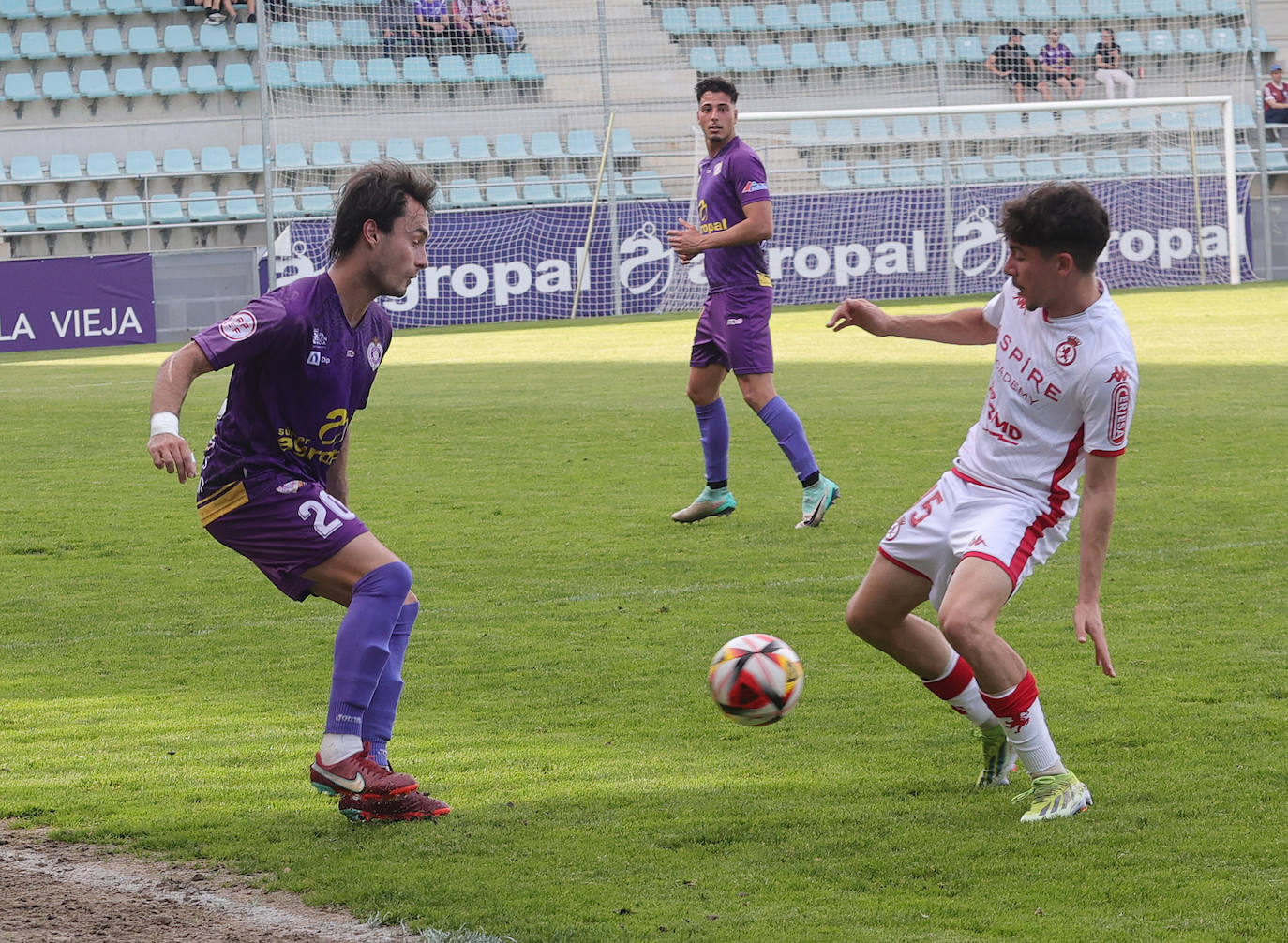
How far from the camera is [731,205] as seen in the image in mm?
8695

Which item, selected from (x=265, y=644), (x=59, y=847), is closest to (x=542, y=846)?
(x=59, y=847)

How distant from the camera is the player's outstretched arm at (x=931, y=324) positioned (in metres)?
4.36

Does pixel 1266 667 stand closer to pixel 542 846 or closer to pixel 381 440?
pixel 542 846

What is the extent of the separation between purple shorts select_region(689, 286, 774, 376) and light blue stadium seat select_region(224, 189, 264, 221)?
18809 millimetres

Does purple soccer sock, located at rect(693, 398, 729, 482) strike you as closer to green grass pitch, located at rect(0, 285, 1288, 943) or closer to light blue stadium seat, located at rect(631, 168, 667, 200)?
green grass pitch, located at rect(0, 285, 1288, 943)

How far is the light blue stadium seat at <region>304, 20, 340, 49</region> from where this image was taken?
27.8m

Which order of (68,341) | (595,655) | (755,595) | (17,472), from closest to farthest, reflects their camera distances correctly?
(595,655)
(755,595)
(17,472)
(68,341)

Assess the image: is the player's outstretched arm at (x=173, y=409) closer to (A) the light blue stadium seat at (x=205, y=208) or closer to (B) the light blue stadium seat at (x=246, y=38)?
(A) the light blue stadium seat at (x=205, y=208)

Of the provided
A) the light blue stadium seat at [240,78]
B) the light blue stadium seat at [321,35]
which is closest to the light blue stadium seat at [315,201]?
the light blue stadium seat at [240,78]

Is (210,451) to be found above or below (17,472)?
above

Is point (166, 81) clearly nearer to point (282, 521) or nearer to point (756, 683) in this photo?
point (282, 521)

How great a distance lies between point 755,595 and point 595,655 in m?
1.10

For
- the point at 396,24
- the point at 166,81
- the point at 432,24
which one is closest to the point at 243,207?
the point at 166,81

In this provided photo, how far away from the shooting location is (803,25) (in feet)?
99.7
